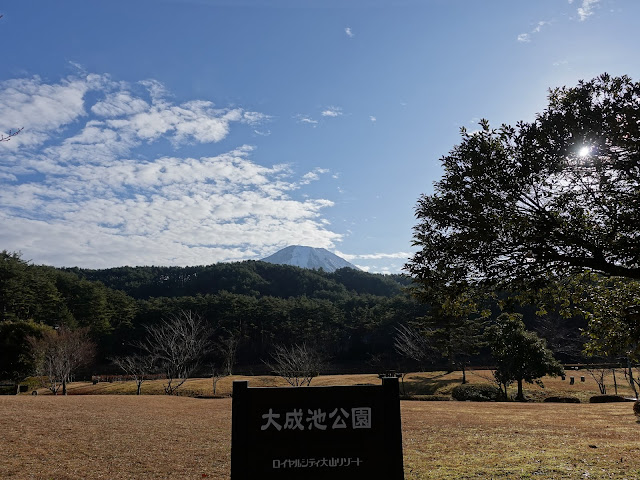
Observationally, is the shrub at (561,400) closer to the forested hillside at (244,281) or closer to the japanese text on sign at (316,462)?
the japanese text on sign at (316,462)

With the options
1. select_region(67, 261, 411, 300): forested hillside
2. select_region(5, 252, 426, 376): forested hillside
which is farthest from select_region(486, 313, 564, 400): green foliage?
select_region(67, 261, 411, 300): forested hillside

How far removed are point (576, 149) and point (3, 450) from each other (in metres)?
14.8

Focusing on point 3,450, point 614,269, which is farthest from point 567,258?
point 3,450

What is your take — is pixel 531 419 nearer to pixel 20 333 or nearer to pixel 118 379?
pixel 20 333

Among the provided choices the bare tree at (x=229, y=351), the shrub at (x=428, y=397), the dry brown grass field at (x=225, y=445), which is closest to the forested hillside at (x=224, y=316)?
the bare tree at (x=229, y=351)

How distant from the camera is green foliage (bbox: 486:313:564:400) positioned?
30219 mm

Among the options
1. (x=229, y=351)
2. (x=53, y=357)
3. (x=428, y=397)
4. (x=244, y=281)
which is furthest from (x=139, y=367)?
(x=244, y=281)

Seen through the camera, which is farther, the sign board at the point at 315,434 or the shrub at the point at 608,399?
the shrub at the point at 608,399

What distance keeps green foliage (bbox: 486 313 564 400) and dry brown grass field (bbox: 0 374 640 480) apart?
11232 mm

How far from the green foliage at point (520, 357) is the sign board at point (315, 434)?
88.4 ft

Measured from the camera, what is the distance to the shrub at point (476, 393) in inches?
1246

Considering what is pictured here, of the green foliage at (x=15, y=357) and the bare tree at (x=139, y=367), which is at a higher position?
the green foliage at (x=15, y=357)

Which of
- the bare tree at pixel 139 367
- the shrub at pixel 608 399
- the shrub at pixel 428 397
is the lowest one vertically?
the shrub at pixel 428 397

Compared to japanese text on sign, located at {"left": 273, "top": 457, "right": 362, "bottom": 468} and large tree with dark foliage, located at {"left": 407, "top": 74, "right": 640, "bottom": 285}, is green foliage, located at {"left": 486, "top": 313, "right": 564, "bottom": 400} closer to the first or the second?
large tree with dark foliage, located at {"left": 407, "top": 74, "right": 640, "bottom": 285}
